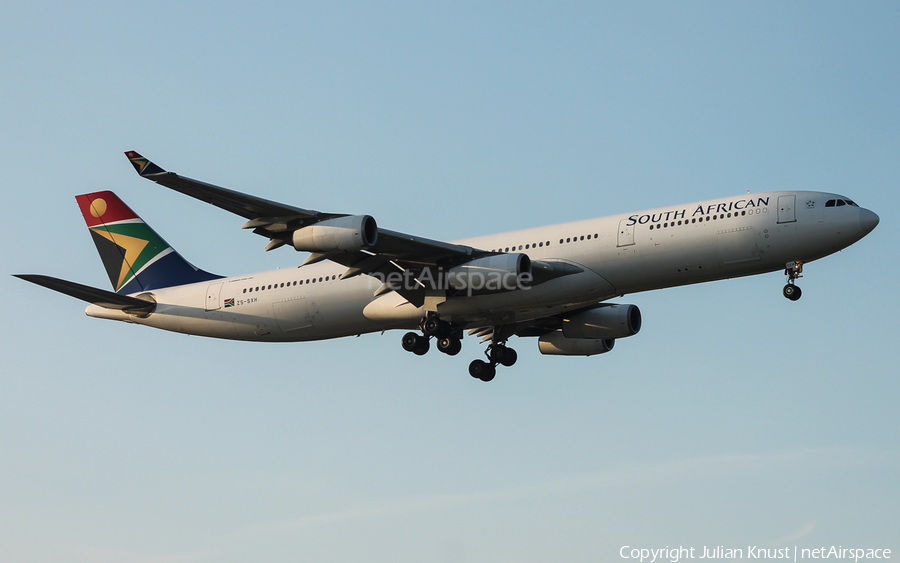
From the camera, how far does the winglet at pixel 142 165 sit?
29578mm

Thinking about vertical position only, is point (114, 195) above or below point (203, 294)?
above

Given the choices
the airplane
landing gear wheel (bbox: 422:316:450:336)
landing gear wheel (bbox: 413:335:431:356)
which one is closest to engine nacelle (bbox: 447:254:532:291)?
the airplane

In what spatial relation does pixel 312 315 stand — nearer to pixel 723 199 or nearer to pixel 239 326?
pixel 239 326

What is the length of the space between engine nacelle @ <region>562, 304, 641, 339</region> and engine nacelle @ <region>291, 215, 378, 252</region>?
36.5 ft

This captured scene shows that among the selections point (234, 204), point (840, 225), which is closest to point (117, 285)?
point (234, 204)

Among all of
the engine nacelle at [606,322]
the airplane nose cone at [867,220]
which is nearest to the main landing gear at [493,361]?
the engine nacelle at [606,322]

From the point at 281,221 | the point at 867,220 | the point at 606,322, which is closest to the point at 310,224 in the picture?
the point at 281,221

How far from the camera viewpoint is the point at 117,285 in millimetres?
44031

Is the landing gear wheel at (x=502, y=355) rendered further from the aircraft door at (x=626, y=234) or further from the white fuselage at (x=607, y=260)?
the aircraft door at (x=626, y=234)

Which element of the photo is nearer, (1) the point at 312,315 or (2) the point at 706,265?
(2) the point at 706,265

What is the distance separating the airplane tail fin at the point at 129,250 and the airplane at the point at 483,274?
74cm

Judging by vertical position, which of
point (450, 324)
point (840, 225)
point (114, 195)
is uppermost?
point (114, 195)

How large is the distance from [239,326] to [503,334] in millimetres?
10425

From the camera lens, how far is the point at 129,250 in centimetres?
4409
